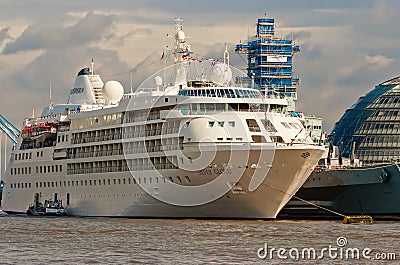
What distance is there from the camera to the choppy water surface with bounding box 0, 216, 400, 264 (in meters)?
49.4

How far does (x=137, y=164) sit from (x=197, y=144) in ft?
27.0

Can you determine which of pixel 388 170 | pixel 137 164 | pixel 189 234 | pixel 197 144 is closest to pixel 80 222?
pixel 137 164

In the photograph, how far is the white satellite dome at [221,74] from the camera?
80062 millimetres

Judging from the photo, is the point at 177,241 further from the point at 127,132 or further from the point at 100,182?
the point at 100,182

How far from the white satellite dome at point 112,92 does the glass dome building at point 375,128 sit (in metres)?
34.4

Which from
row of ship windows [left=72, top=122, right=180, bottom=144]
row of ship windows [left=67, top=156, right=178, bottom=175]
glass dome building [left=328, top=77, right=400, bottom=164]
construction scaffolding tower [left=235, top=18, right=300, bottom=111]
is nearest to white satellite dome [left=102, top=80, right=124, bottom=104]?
row of ship windows [left=72, top=122, right=180, bottom=144]

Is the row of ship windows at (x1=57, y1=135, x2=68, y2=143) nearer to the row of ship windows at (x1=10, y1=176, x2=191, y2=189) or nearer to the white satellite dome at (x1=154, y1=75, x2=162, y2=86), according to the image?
the row of ship windows at (x1=10, y1=176, x2=191, y2=189)

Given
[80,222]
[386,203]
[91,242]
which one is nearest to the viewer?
[91,242]

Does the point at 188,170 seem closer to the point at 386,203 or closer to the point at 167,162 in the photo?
the point at 167,162

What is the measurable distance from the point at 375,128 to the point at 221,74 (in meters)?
43.0

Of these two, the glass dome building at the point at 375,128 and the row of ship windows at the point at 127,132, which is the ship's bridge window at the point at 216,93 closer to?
the row of ship windows at the point at 127,132

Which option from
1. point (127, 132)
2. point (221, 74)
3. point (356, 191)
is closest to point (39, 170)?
point (127, 132)

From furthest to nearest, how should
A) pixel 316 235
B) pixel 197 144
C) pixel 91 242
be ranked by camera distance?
pixel 197 144 < pixel 316 235 < pixel 91 242

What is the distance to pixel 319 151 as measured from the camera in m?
73.6
